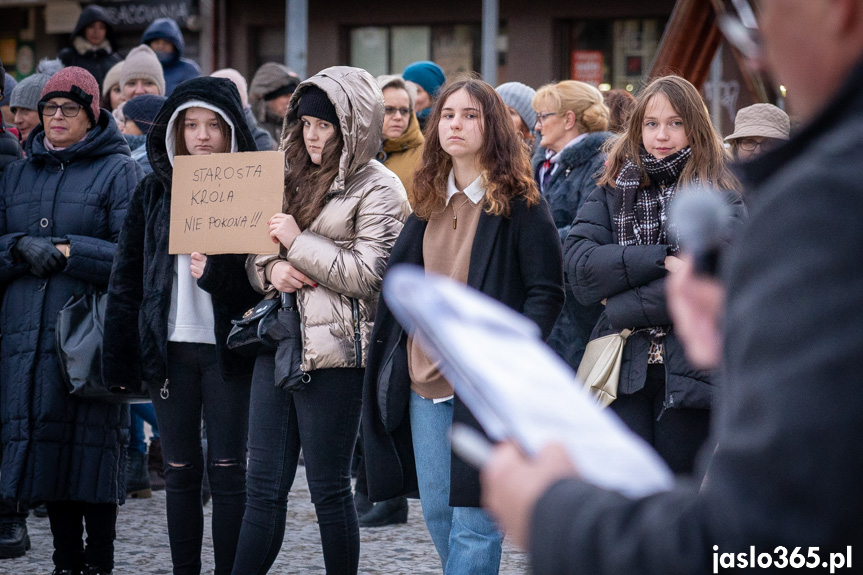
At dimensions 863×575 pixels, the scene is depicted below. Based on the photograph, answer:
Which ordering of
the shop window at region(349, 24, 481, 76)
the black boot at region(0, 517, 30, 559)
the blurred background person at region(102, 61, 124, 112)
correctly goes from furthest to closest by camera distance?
the shop window at region(349, 24, 481, 76) → the blurred background person at region(102, 61, 124, 112) → the black boot at region(0, 517, 30, 559)

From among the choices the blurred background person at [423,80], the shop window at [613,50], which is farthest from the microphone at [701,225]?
the shop window at [613,50]

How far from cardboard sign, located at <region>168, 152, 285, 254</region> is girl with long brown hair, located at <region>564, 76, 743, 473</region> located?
1.22 m

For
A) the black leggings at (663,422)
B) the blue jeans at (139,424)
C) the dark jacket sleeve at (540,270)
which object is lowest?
the blue jeans at (139,424)

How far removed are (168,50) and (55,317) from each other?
4.92 metres

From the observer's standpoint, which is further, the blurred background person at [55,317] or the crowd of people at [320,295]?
the blurred background person at [55,317]

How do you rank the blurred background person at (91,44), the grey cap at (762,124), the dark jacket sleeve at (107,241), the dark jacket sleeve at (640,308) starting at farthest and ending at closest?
1. the blurred background person at (91,44)
2. the grey cap at (762,124)
3. the dark jacket sleeve at (107,241)
4. the dark jacket sleeve at (640,308)

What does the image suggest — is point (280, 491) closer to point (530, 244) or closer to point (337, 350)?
point (337, 350)

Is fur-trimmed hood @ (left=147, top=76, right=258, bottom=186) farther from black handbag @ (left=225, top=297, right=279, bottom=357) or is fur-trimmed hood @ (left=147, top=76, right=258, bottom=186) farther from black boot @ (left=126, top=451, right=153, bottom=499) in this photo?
black boot @ (left=126, top=451, right=153, bottom=499)

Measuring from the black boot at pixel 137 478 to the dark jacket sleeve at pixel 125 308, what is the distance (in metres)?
2.18

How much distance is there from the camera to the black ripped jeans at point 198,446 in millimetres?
4516

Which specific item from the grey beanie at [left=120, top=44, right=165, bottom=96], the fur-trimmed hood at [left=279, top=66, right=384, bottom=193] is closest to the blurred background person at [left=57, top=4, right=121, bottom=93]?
the grey beanie at [left=120, top=44, right=165, bottom=96]

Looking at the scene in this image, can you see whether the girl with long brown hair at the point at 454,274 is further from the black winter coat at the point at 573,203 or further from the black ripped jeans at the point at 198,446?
the black winter coat at the point at 573,203

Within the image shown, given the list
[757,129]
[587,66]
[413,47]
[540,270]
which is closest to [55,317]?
[540,270]

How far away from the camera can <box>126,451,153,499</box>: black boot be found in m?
6.66
